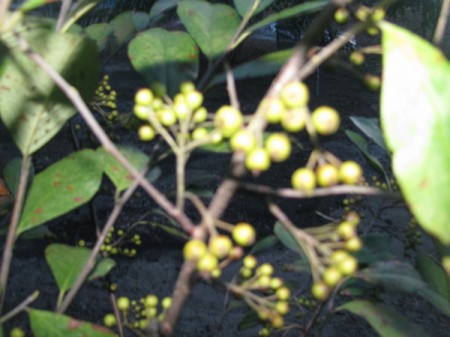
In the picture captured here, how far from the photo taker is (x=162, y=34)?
0.63 meters

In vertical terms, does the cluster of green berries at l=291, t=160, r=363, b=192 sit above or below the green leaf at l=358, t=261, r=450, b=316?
above

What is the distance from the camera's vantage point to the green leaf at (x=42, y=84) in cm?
49

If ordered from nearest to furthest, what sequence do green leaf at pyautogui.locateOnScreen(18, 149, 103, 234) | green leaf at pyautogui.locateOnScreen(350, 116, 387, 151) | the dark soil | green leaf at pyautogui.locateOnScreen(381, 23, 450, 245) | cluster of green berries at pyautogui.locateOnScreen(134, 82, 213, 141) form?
green leaf at pyautogui.locateOnScreen(381, 23, 450, 245)
cluster of green berries at pyautogui.locateOnScreen(134, 82, 213, 141)
green leaf at pyautogui.locateOnScreen(18, 149, 103, 234)
green leaf at pyautogui.locateOnScreen(350, 116, 387, 151)
the dark soil

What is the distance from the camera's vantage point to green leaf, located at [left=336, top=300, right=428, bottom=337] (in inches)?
22.6

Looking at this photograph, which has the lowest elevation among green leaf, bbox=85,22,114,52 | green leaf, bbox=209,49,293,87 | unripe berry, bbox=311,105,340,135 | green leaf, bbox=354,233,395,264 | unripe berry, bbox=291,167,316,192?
green leaf, bbox=354,233,395,264

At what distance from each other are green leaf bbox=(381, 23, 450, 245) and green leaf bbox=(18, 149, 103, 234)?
35cm

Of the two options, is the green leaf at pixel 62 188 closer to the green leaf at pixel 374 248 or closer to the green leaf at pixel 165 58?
the green leaf at pixel 165 58

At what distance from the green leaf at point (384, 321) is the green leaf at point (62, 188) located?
0.32 m

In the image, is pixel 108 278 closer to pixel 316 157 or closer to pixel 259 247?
pixel 259 247

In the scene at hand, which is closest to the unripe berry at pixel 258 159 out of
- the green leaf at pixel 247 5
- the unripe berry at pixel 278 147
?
the unripe berry at pixel 278 147

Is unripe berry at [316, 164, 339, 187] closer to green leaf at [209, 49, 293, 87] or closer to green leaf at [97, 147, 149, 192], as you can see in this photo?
green leaf at [209, 49, 293, 87]

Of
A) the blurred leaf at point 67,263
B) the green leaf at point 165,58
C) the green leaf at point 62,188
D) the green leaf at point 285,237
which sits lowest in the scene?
the green leaf at point 285,237

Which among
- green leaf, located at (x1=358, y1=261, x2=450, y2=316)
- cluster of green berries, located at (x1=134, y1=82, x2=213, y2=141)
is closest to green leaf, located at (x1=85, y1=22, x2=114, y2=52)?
cluster of green berries, located at (x1=134, y1=82, x2=213, y2=141)

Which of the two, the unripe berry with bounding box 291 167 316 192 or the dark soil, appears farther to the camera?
the dark soil
